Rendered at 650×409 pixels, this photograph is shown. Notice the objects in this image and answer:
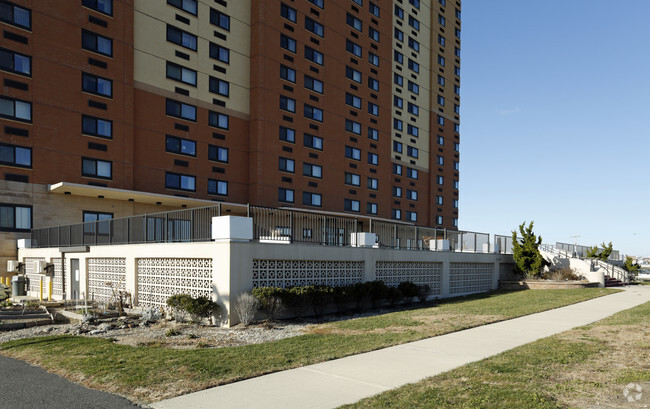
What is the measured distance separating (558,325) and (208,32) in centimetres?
3094

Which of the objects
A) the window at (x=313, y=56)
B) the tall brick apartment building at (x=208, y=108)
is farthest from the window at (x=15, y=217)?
the window at (x=313, y=56)

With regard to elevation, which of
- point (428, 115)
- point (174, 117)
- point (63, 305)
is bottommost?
point (63, 305)

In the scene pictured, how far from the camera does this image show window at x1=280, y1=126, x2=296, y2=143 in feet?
121

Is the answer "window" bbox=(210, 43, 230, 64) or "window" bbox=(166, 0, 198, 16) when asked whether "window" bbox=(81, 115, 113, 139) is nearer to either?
"window" bbox=(210, 43, 230, 64)

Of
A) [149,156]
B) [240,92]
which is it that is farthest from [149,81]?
[240,92]

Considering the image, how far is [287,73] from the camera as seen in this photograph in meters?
37.5

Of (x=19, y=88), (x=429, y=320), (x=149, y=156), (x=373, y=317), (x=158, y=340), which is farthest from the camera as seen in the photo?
(x=149, y=156)

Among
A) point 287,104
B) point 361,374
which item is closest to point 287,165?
point 287,104

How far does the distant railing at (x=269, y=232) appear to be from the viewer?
1591 cm

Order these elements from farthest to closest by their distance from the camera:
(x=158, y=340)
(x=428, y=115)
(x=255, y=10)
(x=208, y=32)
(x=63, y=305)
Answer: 1. (x=428, y=115)
2. (x=255, y=10)
3. (x=208, y=32)
4. (x=63, y=305)
5. (x=158, y=340)

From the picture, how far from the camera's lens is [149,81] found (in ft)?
99.8

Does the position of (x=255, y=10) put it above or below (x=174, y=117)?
above

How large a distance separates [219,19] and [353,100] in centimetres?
1522

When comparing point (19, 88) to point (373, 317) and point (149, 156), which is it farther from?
point (373, 317)
